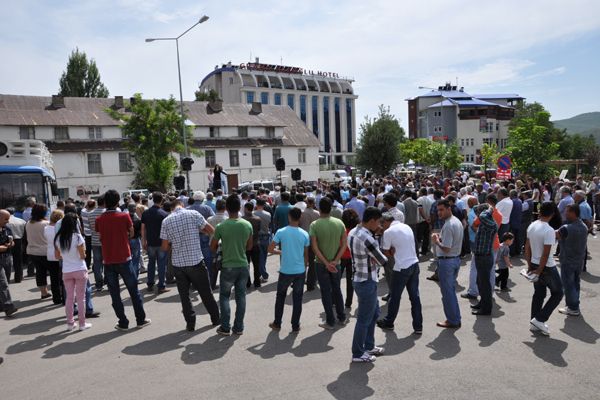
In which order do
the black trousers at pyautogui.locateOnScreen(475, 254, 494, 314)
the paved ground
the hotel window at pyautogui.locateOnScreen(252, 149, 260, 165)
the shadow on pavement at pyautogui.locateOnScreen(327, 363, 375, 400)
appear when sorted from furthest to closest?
the hotel window at pyautogui.locateOnScreen(252, 149, 260, 165)
the black trousers at pyautogui.locateOnScreen(475, 254, 494, 314)
the paved ground
the shadow on pavement at pyautogui.locateOnScreen(327, 363, 375, 400)

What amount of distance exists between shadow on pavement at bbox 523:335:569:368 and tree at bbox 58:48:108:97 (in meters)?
57.2

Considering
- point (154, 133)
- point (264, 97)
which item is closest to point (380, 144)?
point (154, 133)

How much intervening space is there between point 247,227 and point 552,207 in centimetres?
431

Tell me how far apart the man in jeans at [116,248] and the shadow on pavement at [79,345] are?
274 mm

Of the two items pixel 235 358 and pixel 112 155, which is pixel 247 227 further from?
pixel 112 155

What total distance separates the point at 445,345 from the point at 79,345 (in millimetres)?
4956

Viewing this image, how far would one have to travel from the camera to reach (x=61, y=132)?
38.4 metres

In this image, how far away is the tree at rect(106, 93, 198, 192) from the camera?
34062 mm

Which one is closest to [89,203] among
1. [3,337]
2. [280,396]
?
[3,337]

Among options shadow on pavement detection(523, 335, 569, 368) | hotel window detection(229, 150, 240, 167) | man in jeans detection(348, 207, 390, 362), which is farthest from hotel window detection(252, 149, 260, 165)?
man in jeans detection(348, 207, 390, 362)

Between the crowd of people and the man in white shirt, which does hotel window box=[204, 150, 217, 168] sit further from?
the crowd of people

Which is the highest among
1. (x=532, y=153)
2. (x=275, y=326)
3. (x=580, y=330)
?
(x=532, y=153)

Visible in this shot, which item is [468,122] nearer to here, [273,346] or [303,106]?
[303,106]

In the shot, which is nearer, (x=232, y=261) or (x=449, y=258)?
(x=232, y=261)
